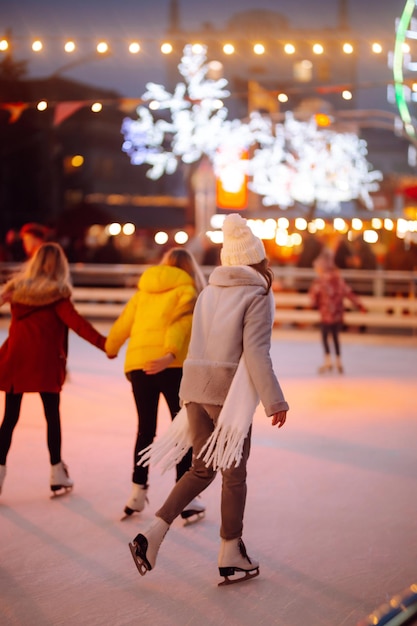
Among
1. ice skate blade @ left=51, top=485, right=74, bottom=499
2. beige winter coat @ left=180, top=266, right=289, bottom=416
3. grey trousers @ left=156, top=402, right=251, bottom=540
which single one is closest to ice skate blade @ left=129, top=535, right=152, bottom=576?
grey trousers @ left=156, top=402, right=251, bottom=540

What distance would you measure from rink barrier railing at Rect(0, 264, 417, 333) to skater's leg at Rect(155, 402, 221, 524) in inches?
441

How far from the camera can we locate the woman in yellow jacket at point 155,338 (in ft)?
15.6

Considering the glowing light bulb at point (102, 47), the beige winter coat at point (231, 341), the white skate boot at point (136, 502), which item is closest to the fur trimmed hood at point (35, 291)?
the white skate boot at point (136, 502)

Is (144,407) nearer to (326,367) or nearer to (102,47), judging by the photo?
(326,367)

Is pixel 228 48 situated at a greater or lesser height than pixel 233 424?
greater

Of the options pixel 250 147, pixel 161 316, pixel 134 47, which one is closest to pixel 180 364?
pixel 161 316

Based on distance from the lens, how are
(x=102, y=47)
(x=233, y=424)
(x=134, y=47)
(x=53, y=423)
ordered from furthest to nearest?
(x=134, y=47) → (x=102, y=47) → (x=53, y=423) → (x=233, y=424)

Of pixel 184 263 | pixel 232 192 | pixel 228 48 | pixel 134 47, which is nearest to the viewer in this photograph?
pixel 184 263

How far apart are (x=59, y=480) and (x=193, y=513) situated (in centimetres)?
85

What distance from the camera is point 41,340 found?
203 inches

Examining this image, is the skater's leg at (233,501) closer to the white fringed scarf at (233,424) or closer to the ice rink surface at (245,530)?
the white fringed scarf at (233,424)

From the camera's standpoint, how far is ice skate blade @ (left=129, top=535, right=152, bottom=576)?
377 cm

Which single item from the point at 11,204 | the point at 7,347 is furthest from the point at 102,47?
the point at 11,204

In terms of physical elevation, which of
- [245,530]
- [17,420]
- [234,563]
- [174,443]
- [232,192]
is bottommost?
[245,530]
